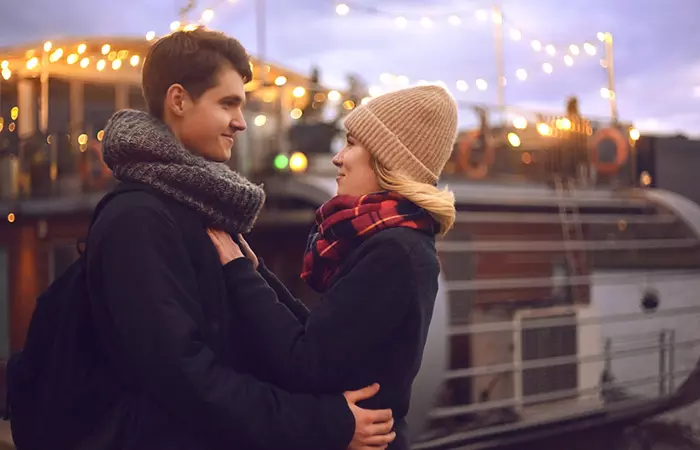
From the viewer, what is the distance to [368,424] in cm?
200

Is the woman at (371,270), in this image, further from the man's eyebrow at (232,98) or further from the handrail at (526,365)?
the handrail at (526,365)

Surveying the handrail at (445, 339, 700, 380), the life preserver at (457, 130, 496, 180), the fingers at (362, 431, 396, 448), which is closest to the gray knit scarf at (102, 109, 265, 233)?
the fingers at (362, 431, 396, 448)

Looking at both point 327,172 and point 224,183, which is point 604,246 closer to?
point 327,172

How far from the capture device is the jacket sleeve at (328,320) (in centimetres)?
192

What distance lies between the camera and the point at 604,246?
844 centimetres

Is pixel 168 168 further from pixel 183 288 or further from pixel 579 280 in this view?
pixel 579 280

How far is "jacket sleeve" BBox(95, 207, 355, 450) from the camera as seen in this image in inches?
70.1

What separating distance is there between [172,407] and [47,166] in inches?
273

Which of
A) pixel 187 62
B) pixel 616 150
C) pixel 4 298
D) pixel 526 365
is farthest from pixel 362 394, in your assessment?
pixel 616 150

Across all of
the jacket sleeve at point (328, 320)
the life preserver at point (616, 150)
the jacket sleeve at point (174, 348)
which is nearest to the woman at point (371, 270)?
the jacket sleeve at point (328, 320)

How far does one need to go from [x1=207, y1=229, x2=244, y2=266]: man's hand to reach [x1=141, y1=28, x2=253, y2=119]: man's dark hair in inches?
13.5

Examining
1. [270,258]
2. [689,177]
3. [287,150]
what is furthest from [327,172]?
[689,177]

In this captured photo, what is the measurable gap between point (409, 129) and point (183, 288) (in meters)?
0.81

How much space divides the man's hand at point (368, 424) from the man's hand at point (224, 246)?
44 cm
